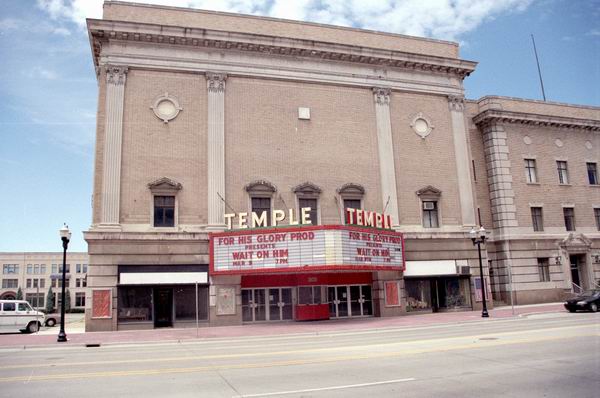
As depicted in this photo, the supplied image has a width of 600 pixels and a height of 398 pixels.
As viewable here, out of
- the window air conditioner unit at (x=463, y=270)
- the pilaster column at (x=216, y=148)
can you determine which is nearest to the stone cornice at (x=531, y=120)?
the window air conditioner unit at (x=463, y=270)

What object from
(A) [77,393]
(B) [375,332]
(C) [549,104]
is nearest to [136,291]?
(B) [375,332]

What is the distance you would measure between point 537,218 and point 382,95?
17.2 metres

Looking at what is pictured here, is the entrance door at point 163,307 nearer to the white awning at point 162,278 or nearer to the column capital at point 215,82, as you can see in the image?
the white awning at point 162,278

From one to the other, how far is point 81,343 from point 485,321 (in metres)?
20.7

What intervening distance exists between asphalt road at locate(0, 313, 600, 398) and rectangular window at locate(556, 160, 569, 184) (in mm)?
27202

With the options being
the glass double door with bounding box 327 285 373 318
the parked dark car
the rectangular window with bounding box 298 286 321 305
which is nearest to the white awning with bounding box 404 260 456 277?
the glass double door with bounding box 327 285 373 318

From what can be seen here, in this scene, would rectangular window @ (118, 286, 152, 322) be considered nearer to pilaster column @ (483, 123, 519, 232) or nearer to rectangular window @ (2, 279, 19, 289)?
pilaster column @ (483, 123, 519, 232)

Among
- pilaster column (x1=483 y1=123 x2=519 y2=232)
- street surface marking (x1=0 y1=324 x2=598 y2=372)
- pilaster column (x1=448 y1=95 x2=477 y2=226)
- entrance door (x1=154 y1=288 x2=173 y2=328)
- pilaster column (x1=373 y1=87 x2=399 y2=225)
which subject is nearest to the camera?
street surface marking (x1=0 y1=324 x2=598 y2=372)

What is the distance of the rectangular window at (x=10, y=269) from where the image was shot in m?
115

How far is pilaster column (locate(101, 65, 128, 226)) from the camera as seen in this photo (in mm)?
29875

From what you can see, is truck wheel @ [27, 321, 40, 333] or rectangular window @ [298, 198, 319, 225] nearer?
truck wheel @ [27, 321, 40, 333]

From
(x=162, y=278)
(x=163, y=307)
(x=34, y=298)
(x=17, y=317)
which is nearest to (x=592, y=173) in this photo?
(x=162, y=278)

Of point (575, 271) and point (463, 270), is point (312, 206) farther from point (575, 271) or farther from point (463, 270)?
point (575, 271)

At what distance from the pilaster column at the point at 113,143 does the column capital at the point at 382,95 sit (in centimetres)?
1738
